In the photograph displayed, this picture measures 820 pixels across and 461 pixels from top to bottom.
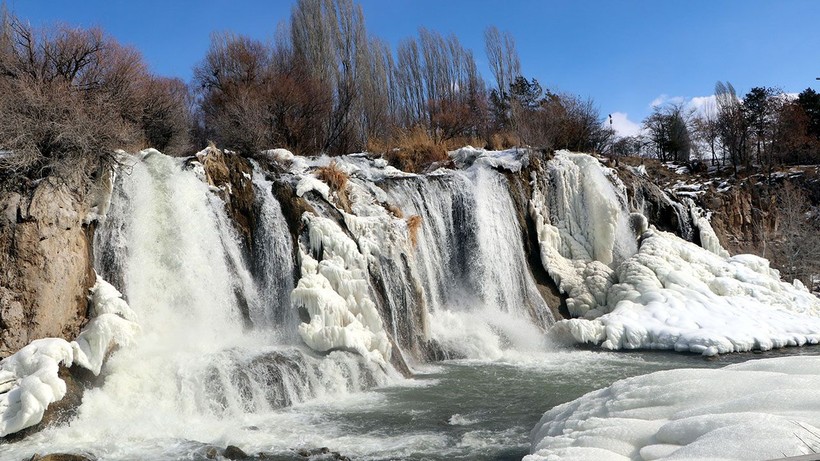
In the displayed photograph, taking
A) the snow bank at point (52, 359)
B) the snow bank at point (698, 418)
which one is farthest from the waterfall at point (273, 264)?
the snow bank at point (698, 418)

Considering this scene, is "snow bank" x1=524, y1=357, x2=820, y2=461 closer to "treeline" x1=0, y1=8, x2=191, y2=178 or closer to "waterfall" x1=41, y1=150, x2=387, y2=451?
"waterfall" x1=41, y1=150, x2=387, y2=451

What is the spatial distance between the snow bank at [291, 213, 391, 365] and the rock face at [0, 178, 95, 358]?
10.4ft

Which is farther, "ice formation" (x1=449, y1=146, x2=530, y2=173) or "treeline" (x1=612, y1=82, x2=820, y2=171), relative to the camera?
"treeline" (x1=612, y1=82, x2=820, y2=171)

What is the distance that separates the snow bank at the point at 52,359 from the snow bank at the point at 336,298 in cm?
260

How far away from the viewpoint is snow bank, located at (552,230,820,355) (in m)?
12.7

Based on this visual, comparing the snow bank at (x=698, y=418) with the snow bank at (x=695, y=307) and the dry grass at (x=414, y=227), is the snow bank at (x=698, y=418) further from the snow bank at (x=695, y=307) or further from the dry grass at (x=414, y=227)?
the dry grass at (x=414, y=227)

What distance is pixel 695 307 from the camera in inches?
546

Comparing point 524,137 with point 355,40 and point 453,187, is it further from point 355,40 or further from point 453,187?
point 355,40

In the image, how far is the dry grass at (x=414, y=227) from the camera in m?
13.2

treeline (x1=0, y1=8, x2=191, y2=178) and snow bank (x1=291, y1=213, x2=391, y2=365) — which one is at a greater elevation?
treeline (x1=0, y1=8, x2=191, y2=178)

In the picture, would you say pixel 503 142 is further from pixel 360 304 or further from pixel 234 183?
pixel 360 304

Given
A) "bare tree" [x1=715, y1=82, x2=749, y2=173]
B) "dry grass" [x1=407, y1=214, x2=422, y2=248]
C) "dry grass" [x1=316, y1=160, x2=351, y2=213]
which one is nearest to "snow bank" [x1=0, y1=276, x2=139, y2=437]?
"dry grass" [x1=316, y1=160, x2=351, y2=213]

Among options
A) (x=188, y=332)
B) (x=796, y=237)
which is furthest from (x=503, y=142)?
(x=188, y=332)

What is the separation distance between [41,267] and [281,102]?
15.8m
